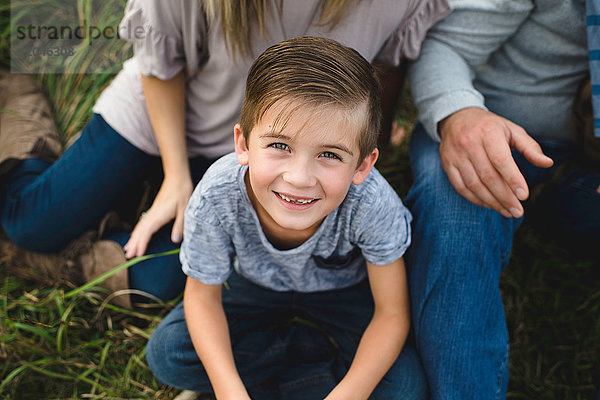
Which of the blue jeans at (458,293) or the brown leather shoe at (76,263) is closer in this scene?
the blue jeans at (458,293)

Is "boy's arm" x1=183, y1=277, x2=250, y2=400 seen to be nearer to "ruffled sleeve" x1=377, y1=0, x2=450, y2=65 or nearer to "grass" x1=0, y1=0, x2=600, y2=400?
"grass" x1=0, y1=0, x2=600, y2=400

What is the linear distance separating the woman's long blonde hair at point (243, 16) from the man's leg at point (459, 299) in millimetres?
502

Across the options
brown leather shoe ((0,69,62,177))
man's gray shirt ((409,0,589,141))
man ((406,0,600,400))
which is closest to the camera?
man ((406,0,600,400))

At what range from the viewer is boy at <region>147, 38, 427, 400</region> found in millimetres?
897

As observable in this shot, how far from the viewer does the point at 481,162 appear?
1.12 m

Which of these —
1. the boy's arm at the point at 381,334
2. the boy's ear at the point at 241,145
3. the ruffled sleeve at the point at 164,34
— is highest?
the ruffled sleeve at the point at 164,34

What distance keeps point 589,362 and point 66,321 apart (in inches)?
65.0

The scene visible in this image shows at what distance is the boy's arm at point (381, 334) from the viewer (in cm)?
116

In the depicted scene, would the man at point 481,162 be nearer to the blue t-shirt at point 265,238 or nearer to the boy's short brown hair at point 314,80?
the blue t-shirt at point 265,238

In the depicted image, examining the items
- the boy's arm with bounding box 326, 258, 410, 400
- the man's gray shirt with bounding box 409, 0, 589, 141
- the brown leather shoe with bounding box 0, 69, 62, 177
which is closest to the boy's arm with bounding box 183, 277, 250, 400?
the boy's arm with bounding box 326, 258, 410, 400

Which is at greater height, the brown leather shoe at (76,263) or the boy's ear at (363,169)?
the boy's ear at (363,169)

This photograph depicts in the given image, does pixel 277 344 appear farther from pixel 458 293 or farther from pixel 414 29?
pixel 414 29

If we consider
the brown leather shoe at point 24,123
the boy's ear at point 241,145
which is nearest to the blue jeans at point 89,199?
the brown leather shoe at point 24,123

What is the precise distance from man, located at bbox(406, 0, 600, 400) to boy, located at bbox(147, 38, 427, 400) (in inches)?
3.5
